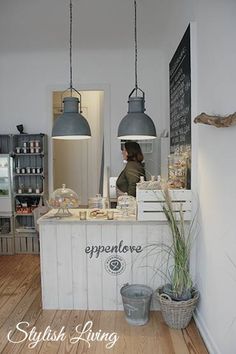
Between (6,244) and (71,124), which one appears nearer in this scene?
(71,124)

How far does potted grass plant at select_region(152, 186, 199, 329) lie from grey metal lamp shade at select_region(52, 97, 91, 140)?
2.74 ft

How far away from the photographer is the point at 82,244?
292 cm

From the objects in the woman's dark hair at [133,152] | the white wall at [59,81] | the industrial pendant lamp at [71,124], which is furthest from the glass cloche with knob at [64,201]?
the white wall at [59,81]

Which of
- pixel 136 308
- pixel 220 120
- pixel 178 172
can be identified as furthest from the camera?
pixel 178 172

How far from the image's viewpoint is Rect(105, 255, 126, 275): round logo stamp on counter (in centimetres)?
291

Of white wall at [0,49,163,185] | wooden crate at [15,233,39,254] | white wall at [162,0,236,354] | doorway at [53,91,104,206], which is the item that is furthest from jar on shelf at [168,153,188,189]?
doorway at [53,91,104,206]

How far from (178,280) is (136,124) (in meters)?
1.28

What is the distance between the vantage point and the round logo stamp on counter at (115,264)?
291 cm

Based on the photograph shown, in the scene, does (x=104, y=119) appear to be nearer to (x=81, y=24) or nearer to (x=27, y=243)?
(x=81, y=24)

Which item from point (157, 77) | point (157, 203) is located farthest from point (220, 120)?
point (157, 77)

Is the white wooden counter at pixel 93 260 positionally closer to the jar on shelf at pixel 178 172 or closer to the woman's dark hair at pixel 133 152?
the jar on shelf at pixel 178 172

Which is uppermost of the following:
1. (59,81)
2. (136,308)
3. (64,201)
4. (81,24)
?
(81,24)

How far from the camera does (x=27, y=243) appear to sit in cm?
472

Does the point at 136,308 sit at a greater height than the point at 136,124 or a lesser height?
lesser
